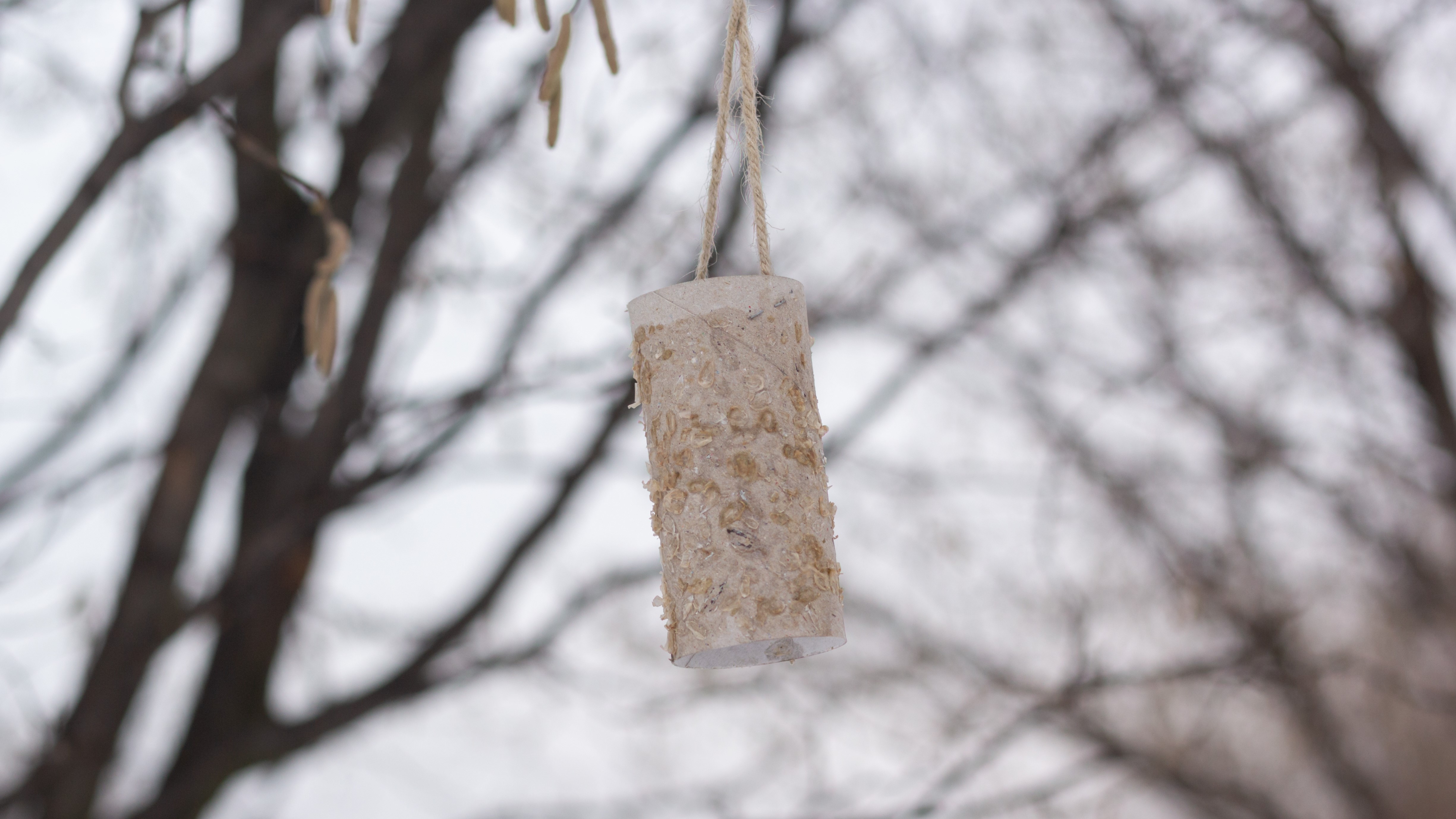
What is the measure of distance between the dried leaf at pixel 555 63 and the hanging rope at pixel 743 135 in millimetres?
174

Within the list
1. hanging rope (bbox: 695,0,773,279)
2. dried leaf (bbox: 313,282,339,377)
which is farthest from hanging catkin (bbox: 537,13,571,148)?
dried leaf (bbox: 313,282,339,377)

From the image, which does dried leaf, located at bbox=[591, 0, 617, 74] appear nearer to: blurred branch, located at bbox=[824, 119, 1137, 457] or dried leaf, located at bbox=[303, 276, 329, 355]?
dried leaf, located at bbox=[303, 276, 329, 355]

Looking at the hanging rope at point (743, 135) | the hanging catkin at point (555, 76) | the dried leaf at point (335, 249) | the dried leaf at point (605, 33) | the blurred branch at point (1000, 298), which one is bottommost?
the hanging rope at point (743, 135)

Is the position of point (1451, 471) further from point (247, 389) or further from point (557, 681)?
point (247, 389)

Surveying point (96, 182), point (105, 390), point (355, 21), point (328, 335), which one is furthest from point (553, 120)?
point (105, 390)

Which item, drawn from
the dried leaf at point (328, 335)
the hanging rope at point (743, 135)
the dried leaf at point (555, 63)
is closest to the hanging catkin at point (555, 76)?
Answer: the dried leaf at point (555, 63)

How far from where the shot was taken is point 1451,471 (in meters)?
4.16

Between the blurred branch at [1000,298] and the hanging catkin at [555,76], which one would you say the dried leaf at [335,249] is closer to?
the hanging catkin at [555,76]

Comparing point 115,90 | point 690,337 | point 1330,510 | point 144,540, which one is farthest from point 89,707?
point 1330,510

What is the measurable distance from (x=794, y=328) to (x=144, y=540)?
6.77 ft

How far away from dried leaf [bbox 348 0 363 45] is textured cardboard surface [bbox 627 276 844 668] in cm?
39

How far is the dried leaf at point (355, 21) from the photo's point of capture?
116 centimetres

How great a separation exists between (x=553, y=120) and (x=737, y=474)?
38 cm

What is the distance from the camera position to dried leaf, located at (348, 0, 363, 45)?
3.80 ft
